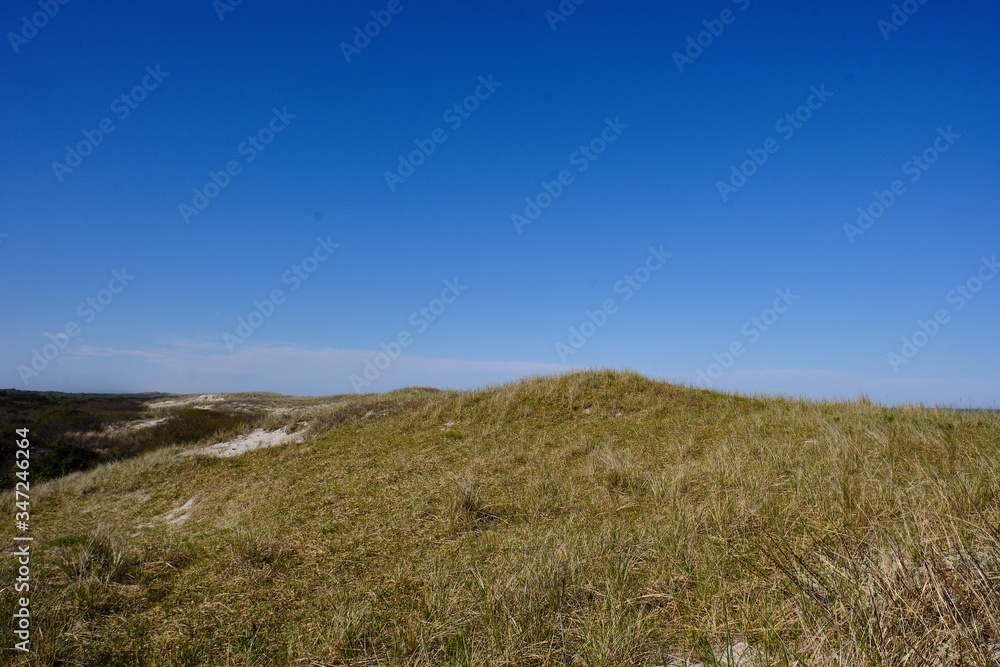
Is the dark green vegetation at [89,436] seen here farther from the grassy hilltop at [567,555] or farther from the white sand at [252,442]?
the grassy hilltop at [567,555]

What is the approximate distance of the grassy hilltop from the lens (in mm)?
3307

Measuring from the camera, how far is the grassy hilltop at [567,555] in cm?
331

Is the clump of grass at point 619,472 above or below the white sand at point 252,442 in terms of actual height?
above

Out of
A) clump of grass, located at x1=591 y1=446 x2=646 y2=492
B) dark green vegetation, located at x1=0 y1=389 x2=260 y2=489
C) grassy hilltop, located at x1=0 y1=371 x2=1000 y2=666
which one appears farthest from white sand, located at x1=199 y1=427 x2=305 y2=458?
clump of grass, located at x1=591 y1=446 x2=646 y2=492

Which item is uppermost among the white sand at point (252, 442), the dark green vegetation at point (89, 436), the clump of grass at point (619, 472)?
the clump of grass at point (619, 472)

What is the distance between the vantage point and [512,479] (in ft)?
28.0

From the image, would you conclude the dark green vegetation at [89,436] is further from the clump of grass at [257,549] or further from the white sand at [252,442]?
the clump of grass at [257,549]

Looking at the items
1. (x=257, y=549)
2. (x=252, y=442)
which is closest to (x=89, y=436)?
(x=252, y=442)

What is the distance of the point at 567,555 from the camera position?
4.63 metres

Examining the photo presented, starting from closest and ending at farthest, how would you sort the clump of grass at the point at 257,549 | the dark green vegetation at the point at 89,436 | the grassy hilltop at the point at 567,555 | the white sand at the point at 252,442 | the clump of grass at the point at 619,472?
the grassy hilltop at the point at 567,555, the clump of grass at the point at 257,549, the clump of grass at the point at 619,472, the white sand at the point at 252,442, the dark green vegetation at the point at 89,436

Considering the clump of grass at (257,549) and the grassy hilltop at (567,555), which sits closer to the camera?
the grassy hilltop at (567,555)

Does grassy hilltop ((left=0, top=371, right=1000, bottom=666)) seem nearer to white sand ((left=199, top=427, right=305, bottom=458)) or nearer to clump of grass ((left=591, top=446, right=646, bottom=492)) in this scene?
clump of grass ((left=591, top=446, right=646, bottom=492))

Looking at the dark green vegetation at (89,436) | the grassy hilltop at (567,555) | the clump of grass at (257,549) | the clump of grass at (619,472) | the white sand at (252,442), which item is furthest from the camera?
the dark green vegetation at (89,436)

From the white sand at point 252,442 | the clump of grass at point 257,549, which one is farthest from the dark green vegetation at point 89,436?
the clump of grass at point 257,549
